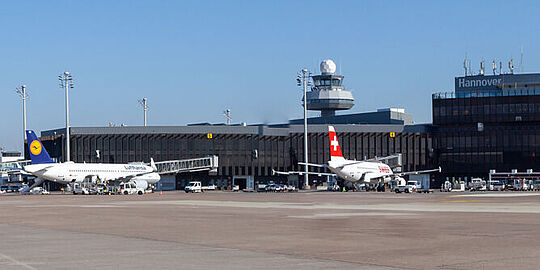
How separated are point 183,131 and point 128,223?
116020mm

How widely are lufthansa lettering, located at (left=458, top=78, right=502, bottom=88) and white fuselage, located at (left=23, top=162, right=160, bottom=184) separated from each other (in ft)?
253

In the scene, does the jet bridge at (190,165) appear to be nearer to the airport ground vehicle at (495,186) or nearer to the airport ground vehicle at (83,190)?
the airport ground vehicle at (83,190)

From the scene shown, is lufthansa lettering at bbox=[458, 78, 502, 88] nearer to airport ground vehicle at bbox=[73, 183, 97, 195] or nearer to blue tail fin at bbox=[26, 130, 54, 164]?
airport ground vehicle at bbox=[73, 183, 97, 195]

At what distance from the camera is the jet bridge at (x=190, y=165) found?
14150 cm

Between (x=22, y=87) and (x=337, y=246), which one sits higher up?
(x=22, y=87)

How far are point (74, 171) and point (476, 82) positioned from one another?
94.1 m

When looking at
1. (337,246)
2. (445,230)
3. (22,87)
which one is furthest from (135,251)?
(22,87)

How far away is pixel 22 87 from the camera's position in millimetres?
142875

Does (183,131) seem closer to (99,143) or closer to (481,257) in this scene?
(99,143)

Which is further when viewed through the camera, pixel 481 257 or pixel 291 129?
pixel 291 129

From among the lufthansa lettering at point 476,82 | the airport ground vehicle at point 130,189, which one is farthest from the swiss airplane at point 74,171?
the lufthansa lettering at point 476,82

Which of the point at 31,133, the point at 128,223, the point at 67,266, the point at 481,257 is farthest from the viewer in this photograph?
the point at 31,133

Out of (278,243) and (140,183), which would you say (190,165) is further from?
(278,243)

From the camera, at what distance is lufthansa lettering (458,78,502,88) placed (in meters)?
165
